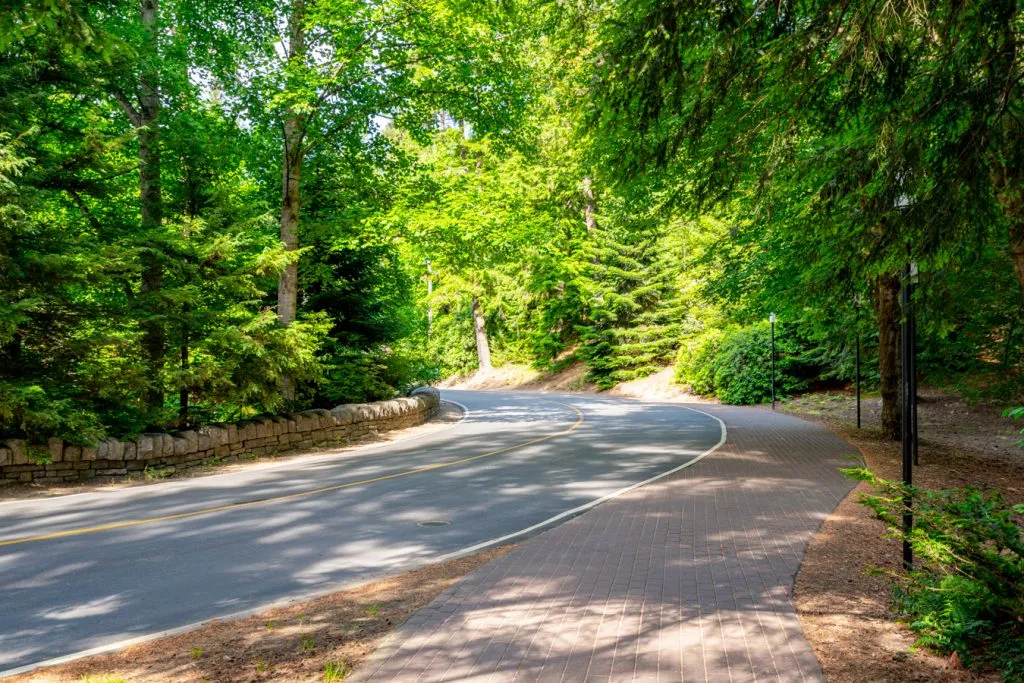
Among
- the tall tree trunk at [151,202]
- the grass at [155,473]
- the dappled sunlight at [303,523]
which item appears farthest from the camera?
the tall tree trunk at [151,202]

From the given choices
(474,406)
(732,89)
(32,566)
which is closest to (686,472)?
(732,89)

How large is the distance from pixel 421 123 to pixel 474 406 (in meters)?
11.9

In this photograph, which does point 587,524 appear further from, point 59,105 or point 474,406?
point 474,406

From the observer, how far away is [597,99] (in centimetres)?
586

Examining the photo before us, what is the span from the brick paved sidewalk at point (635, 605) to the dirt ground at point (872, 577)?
191 millimetres

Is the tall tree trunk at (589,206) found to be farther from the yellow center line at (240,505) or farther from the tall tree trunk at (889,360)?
the yellow center line at (240,505)

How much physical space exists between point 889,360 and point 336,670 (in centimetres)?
1528

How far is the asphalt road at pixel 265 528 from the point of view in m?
5.95

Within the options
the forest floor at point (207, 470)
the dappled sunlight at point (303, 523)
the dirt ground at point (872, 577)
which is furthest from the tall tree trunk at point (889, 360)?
the forest floor at point (207, 470)

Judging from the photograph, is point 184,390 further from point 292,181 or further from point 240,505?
point 292,181

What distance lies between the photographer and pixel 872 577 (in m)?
6.52

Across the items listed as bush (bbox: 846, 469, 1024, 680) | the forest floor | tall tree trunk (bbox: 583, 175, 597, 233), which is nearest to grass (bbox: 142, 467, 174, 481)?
the forest floor

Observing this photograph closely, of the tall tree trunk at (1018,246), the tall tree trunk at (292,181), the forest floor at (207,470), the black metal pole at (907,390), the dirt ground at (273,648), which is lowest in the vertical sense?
the forest floor at (207,470)

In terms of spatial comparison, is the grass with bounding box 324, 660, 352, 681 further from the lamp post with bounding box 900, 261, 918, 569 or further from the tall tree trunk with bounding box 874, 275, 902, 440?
the tall tree trunk with bounding box 874, 275, 902, 440
